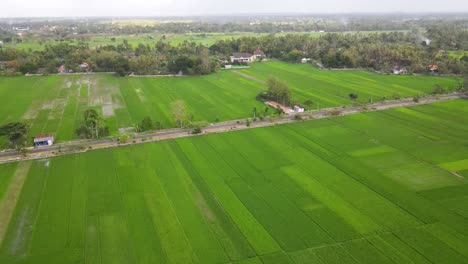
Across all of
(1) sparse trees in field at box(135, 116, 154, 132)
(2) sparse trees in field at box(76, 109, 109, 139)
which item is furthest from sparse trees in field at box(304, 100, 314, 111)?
(2) sparse trees in field at box(76, 109, 109, 139)

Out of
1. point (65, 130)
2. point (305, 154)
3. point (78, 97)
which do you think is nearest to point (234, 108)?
point (305, 154)

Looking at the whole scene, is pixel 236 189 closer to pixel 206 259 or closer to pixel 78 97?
pixel 206 259

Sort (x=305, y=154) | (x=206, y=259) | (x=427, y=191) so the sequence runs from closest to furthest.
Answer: (x=206, y=259) < (x=427, y=191) < (x=305, y=154)

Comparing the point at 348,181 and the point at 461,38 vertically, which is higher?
the point at 461,38

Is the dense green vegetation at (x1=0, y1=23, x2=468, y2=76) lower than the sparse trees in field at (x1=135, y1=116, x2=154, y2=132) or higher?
higher

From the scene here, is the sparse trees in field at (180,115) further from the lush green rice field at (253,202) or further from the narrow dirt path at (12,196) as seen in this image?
the narrow dirt path at (12,196)

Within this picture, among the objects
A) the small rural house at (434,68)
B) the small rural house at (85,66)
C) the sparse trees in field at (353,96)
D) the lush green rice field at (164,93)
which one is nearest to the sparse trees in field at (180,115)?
the lush green rice field at (164,93)

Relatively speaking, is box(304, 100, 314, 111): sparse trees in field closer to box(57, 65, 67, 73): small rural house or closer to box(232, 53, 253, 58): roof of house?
box(232, 53, 253, 58): roof of house

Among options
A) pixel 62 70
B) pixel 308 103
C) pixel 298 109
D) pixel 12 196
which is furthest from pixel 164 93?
pixel 12 196
